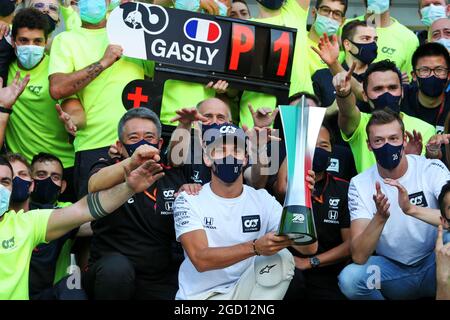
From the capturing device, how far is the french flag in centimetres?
835

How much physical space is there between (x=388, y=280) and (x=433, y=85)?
1936 millimetres

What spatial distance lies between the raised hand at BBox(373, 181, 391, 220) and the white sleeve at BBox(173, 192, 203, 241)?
1.13 m

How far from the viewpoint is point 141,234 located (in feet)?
24.1

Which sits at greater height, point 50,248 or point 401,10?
point 401,10

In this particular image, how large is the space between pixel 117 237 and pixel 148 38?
1757 mm

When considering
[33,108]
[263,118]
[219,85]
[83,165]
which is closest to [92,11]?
[33,108]

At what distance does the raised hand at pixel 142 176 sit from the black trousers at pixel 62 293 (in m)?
1.13

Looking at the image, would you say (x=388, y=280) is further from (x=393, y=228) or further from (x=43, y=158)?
(x=43, y=158)

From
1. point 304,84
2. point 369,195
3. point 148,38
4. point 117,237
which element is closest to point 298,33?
point 304,84

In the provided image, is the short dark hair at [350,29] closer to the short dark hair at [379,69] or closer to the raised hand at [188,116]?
the short dark hair at [379,69]

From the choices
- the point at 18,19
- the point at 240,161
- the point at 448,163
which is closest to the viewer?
the point at 240,161

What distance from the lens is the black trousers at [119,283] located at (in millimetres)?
6973

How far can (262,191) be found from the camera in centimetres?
711
